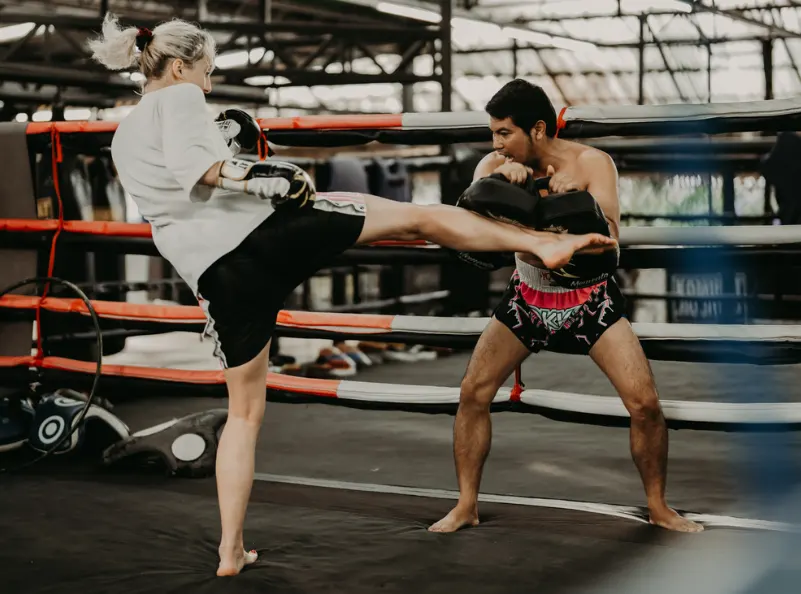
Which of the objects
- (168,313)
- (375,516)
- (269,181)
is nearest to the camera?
(269,181)

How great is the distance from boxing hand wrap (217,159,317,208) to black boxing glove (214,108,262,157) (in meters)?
0.38

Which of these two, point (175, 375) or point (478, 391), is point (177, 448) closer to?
→ point (175, 375)

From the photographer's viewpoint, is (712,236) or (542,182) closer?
(542,182)

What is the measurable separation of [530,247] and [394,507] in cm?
99

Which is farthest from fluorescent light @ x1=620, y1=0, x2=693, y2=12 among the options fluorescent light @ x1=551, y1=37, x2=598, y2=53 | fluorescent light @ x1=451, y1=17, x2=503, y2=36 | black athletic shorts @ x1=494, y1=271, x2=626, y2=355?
black athletic shorts @ x1=494, y1=271, x2=626, y2=355

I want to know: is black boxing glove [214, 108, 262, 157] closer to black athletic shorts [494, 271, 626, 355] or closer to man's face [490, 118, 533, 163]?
man's face [490, 118, 533, 163]

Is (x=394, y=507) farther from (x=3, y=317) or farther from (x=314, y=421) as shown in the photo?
(x=3, y=317)

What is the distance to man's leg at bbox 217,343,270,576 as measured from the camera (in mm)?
2062

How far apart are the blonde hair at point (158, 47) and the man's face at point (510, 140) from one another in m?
0.68

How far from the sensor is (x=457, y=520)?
93.7 inches

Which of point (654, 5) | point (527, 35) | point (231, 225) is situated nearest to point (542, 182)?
point (231, 225)

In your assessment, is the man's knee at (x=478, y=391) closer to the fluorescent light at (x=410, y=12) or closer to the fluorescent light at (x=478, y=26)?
the fluorescent light at (x=410, y=12)

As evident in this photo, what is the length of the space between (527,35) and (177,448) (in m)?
11.0

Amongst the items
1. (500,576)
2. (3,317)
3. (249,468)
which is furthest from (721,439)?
(3,317)
